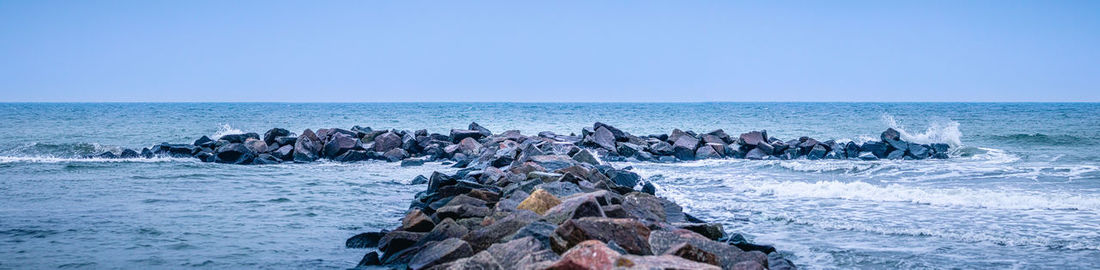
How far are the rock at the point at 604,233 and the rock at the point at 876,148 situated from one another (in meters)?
14.5

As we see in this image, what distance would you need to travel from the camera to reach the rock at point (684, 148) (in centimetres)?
1908

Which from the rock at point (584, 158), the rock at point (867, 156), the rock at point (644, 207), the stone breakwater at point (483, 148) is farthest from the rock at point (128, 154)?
the rock at point (867, 156)

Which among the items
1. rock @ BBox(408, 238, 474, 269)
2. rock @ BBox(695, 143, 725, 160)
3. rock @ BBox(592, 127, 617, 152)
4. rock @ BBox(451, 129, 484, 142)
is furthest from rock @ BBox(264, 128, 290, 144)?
rock @ BBox(408, 238, 474, 269)

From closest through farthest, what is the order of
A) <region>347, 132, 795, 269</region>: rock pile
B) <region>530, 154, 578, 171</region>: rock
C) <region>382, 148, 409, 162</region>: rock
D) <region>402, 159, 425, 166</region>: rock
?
<region>347, 132, 795, 269</region>: rock pile, <region>530, 154, 578, 171</region>: rock, <region>402, 159, 425, 166</region>: rock, <region>382, 148, 409, 162</region>: rock

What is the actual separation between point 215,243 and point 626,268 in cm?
435

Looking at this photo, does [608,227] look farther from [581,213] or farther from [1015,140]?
[1015,140]

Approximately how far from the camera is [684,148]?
19.2m

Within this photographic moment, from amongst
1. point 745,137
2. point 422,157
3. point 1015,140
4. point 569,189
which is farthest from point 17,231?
point 1015,140

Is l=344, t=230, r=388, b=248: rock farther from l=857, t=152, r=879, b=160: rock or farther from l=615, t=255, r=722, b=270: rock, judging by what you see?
l=857, t=152, r=879, b=160: rock

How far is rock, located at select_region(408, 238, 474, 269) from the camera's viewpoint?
619 cm

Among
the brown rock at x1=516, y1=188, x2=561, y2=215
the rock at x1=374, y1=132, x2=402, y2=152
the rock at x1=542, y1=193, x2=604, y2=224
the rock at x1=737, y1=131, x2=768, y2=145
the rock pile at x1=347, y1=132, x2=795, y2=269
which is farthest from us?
the rock at x1=737, y1=131, x2=768, y2=145

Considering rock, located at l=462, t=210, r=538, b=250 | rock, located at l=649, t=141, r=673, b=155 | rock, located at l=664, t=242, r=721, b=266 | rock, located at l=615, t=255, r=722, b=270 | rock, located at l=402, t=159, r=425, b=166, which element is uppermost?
rock, located at l=615, t=255, r=722, b=270

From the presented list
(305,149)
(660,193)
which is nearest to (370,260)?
(660,193)

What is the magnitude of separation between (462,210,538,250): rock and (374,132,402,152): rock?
13012 millimetres
